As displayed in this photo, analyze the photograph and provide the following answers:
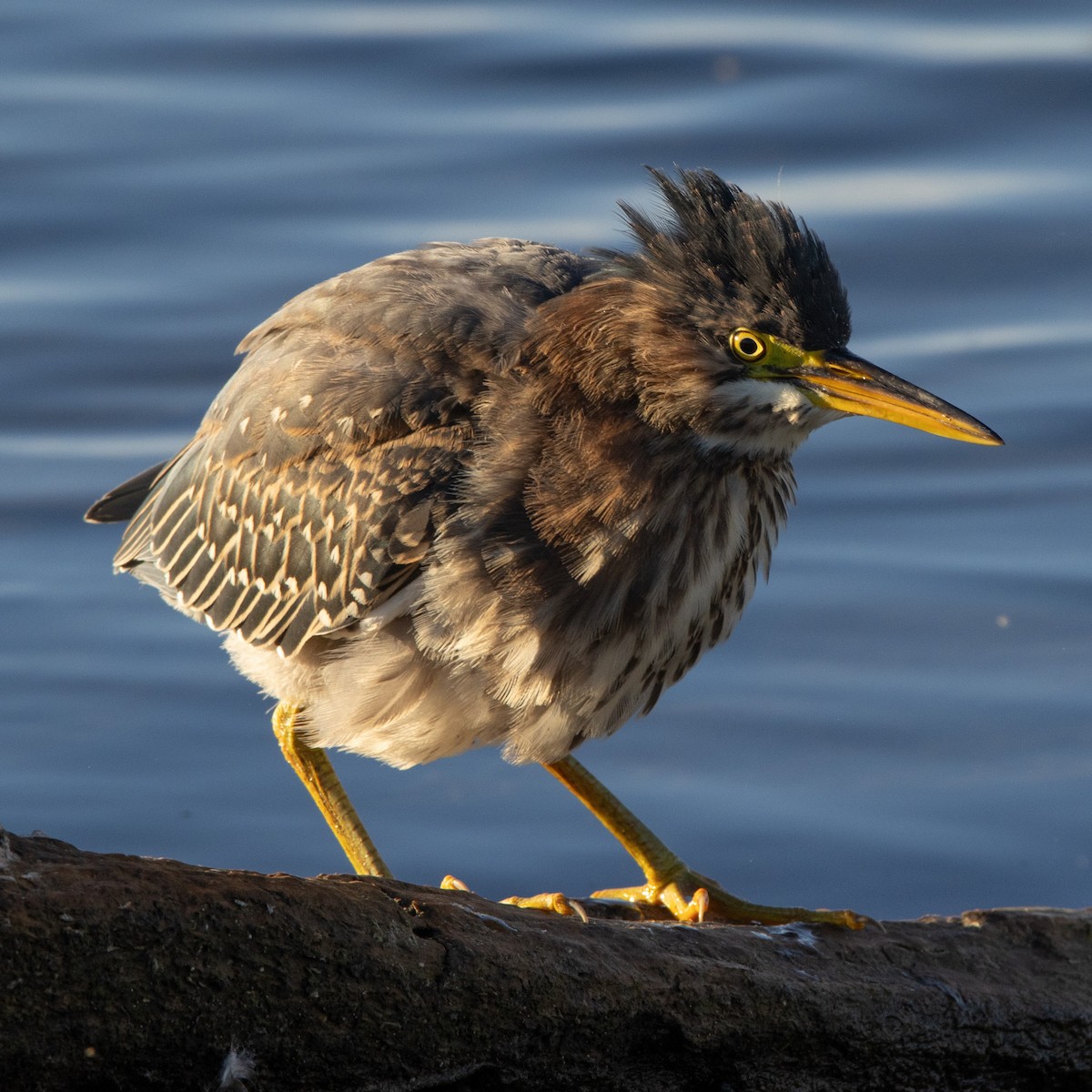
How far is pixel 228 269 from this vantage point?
11.1m

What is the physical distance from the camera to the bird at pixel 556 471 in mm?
5934

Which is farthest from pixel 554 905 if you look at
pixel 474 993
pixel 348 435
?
pixel 348 435

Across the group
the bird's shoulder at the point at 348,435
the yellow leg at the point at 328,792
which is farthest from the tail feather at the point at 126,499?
the yellow leg at the point at 328,792

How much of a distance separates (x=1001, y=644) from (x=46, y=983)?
5297mm

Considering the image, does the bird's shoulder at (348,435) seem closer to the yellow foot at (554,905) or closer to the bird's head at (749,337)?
the bird's head at (749,337)

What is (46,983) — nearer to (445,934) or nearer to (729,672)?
(445,934)

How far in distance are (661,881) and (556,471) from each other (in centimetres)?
142

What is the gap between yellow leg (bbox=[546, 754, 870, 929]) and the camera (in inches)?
250

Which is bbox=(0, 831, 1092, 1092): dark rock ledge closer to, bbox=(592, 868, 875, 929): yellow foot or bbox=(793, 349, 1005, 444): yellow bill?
bbox=(592, 868, 875, 929): yellow foot

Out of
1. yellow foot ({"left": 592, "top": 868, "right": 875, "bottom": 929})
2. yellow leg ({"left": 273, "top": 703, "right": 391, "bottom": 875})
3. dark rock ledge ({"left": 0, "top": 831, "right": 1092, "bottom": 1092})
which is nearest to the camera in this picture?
dark rock ledge ({"left": 0, "top": 831, "right": 1092, "bottom": 1092})

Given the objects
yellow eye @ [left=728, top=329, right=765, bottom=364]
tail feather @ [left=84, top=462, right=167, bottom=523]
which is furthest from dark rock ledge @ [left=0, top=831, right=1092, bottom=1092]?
tail feather @ [left=84, top=462, right=167, bottom=523]

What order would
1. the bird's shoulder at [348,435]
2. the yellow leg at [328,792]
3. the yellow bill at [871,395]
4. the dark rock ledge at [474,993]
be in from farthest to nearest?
the yellow leg at [328,792] < the bird's shoulder at [348,435] < the yellow bill at [871,395] < the dark rock ledge at [474,993]

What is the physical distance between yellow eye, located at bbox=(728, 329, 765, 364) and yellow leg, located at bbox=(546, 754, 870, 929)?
5.28ft

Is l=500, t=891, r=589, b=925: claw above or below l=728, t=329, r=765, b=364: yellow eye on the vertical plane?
below
